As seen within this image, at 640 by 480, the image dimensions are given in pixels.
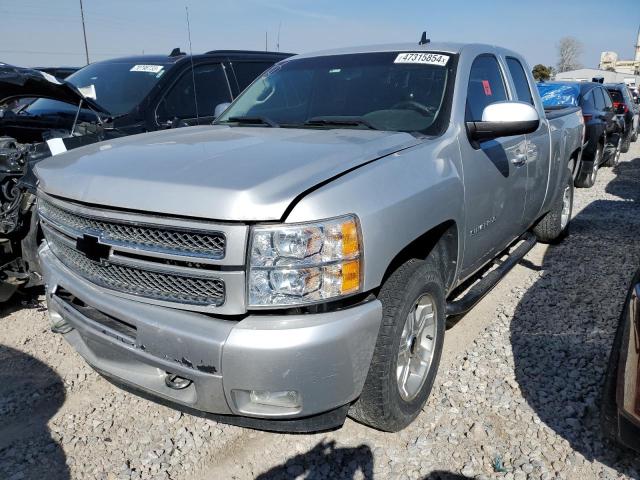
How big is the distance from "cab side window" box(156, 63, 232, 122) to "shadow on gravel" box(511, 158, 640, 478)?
3.45m

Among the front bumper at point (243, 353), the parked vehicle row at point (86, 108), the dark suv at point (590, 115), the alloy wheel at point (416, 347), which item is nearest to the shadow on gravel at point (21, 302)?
the parked vehicle row at point (86, 108)

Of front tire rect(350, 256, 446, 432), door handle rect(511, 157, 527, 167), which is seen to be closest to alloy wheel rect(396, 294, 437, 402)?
front tire rect(350, 256, 446, 432)

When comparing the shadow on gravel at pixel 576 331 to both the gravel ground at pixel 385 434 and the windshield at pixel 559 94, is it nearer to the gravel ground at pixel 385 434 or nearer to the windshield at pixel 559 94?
the gravel ground at pixel 385 434

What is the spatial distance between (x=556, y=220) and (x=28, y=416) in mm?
4939

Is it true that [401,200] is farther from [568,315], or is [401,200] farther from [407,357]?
[568,315]

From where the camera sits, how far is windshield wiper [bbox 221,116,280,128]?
3432 mm

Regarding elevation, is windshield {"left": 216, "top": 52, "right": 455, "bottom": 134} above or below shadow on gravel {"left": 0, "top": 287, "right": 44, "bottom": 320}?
above

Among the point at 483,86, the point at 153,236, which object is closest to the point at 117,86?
the point at 483,86

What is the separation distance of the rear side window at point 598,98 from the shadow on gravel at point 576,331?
14.2 ft

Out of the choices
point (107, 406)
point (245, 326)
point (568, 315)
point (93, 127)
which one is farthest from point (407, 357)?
point (93, 127)

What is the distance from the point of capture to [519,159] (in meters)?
3.73

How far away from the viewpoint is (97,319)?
2.45 metres

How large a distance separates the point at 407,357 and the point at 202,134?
1721 mm

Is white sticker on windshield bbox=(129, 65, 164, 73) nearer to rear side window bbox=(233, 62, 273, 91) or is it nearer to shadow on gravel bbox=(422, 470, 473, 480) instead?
rear side window bbox=(233, 62, 273, 91)
